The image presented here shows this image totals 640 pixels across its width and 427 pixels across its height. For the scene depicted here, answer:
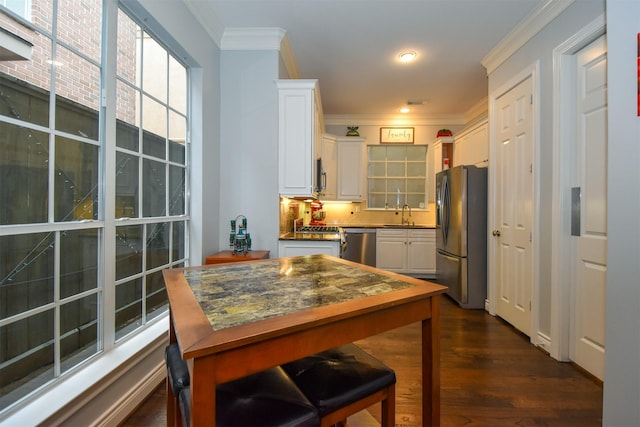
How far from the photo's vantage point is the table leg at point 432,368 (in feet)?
3.52

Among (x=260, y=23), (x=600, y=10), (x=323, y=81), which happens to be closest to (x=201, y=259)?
(x=260, y=23)

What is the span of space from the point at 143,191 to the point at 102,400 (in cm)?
118

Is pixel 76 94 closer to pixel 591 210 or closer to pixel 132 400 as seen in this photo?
pixel 132 400

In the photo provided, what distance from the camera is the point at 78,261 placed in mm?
1444

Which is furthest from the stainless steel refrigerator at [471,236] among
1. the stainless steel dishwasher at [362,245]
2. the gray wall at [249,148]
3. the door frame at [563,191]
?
the gray wall at [249,148]

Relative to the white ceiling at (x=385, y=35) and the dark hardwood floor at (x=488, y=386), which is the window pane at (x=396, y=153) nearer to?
the white ceiling at (x=385, y=35)

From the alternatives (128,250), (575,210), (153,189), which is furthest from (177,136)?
(575,210)

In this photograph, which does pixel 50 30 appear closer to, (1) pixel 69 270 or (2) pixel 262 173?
(1) pixel 69 270

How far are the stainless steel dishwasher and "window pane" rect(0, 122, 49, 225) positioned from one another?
12.5 ft

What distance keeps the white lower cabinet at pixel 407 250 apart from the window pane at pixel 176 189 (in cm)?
315

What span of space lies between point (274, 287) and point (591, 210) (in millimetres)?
2259

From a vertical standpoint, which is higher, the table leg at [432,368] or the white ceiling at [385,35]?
the white ceiling at [385,35]

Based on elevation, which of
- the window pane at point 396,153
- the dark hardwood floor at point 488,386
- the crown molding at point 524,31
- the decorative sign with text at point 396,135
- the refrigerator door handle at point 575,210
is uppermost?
the crown molding at point 524,31

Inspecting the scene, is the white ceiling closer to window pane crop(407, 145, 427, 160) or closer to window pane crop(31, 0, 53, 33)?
window pane crop(31, 0, 53, 33)
